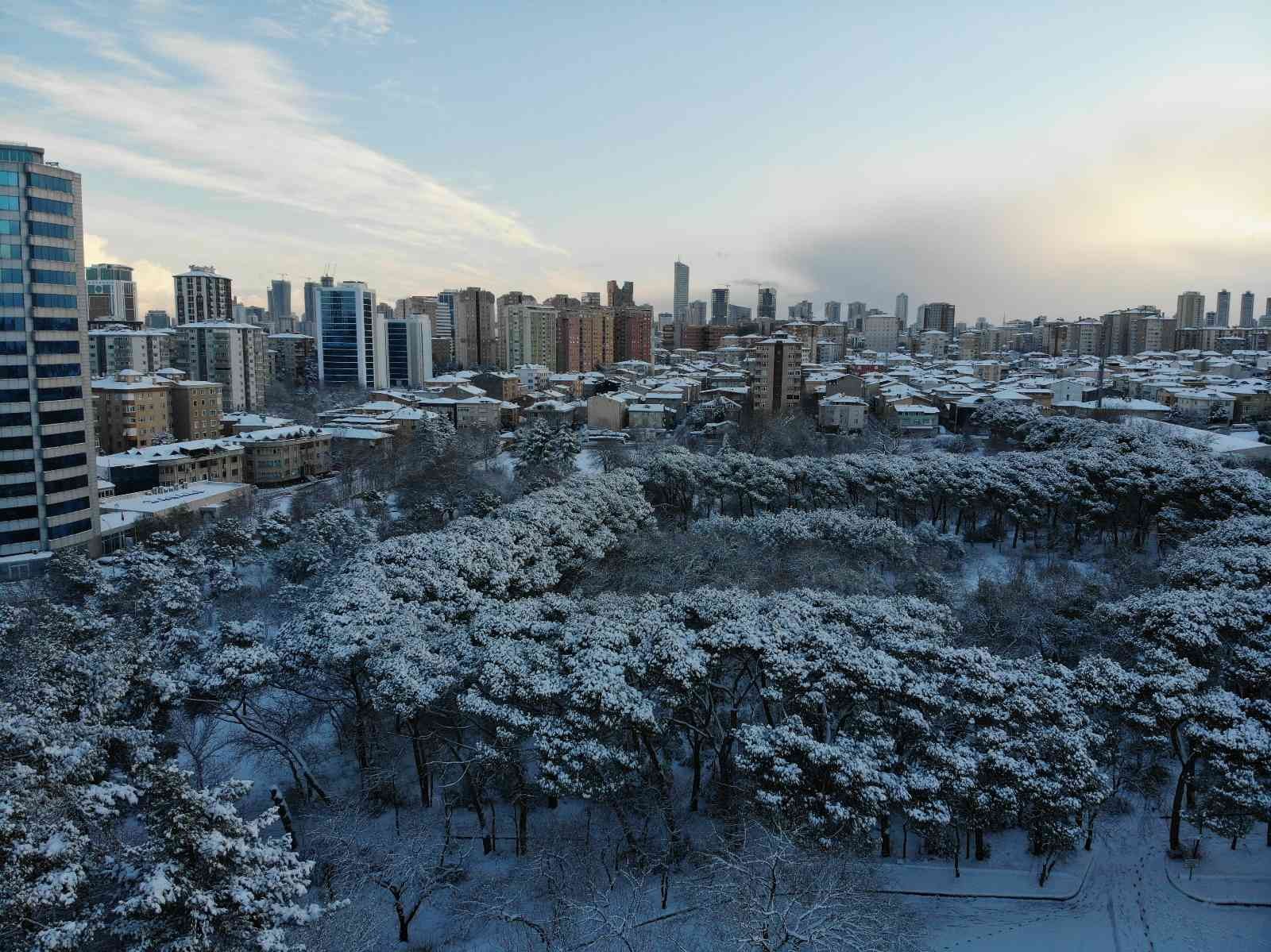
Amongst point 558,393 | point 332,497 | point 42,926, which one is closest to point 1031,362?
point 558,393

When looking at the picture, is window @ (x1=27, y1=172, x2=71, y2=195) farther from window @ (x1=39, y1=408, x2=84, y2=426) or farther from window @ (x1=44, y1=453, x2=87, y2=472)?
window @ (x1=44, y1=453, x2=87, y2=472)

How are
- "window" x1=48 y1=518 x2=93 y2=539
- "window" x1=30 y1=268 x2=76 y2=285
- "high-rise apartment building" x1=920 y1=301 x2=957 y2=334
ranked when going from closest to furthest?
"window" x1=30 y1=268 x2=76 y2=285
"window" x1=48 y1=518 x2=93 y2=539
"high-rise apartment building" x1=920 y1=301 x2=957 y2=334

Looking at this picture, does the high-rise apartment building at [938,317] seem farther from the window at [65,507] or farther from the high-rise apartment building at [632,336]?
the window at [65,507]

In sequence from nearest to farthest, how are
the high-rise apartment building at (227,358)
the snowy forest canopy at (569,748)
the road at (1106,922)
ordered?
the snowy forest canopy at (569,748) → the road at (1106,922) → the high-rise apartment building at (227,358)

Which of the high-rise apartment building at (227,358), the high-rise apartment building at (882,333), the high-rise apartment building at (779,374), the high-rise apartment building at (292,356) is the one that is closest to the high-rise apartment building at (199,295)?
the high-rise apartment building at (292,356)

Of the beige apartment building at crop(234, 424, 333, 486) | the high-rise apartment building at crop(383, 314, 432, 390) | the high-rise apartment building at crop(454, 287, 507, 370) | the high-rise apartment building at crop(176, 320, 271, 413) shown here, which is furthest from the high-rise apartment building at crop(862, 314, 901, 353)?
the beige apartment building at crop(234, 424, 333, 486)

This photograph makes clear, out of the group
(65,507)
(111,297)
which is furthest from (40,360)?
(111,297)
